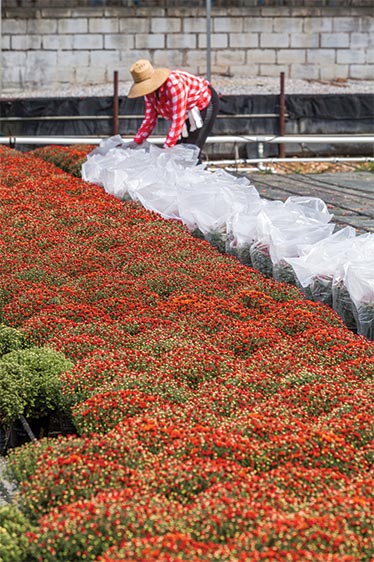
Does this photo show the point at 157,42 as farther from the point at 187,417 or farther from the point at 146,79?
the point at 187,417

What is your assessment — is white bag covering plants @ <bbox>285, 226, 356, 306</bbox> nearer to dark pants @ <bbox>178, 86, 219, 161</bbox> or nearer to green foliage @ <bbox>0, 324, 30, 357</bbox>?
green foliage @ <bbox>0, 324, 30, 357</bbox>

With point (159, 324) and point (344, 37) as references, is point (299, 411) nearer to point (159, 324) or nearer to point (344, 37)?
point (159, 324)

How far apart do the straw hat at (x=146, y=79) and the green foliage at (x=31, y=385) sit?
24.8 feet

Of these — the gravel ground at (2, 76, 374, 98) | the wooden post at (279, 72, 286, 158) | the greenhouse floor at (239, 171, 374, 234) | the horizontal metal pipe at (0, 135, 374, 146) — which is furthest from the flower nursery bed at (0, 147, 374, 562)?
the gravel ground at (2, 76, 374, 98)

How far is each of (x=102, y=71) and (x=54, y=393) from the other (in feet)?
76.3

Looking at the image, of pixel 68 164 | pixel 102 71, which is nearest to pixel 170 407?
pixel 68 164

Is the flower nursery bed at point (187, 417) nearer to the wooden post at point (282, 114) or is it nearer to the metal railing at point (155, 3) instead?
the wooden post at point (282, 114)

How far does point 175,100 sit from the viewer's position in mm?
12852

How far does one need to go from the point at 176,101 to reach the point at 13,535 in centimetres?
962

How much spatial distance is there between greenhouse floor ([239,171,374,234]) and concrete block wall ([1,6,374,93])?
9.21 metres

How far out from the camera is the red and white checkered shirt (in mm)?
12859

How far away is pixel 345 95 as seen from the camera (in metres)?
23.0

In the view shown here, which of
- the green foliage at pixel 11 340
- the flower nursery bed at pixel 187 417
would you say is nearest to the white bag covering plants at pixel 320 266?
the flower nursery bed at pixel 187 417

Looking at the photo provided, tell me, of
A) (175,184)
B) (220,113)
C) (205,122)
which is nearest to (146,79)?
(205,122)
